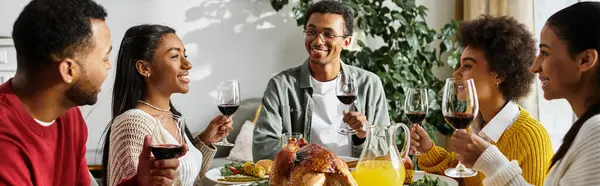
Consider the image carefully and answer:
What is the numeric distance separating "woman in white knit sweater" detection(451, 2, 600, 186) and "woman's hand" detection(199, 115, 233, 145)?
84 centimetres

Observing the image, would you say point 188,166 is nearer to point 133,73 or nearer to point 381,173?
point 133,73

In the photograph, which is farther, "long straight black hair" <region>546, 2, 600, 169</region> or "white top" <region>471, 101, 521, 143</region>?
"white top" <region>471, 101, 521, 143</region>

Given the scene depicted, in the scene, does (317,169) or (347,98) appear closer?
(317,169)

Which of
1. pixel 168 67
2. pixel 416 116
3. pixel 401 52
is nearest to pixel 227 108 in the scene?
pixel 168 67

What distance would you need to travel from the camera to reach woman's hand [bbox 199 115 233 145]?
2193 mm

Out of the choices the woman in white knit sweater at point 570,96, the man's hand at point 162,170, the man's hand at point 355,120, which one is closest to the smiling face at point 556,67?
the woman in white knit sweater at point 570,96

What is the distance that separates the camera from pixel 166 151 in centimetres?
148

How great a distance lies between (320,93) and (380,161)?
1304 millimetres

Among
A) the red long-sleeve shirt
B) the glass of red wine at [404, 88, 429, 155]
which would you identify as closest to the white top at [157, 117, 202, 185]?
the red long-sleeve shirt

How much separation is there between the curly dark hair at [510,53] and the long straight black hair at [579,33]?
21.7 inches

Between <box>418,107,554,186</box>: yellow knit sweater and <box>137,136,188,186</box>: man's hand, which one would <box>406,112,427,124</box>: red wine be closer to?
<box>418,107,554,186</box>: yellow knit sweater

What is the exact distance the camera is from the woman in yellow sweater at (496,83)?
1.99 m

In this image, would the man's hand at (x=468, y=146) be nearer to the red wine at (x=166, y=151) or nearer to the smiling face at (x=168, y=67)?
the red wine at (x=166, y=151)

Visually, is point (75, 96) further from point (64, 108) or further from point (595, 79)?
point (595, 79)
